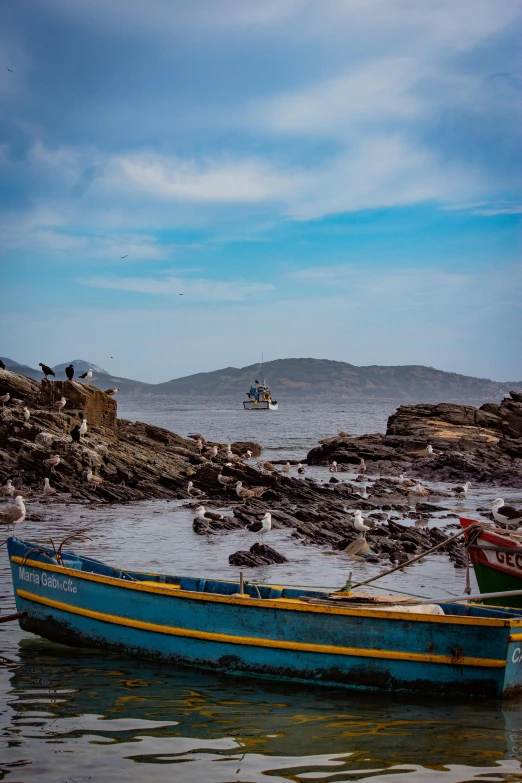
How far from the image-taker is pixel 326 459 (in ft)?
155

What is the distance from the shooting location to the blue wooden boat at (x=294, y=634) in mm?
9109

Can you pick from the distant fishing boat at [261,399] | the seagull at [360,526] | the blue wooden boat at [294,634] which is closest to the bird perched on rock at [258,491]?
the seagull at [360,526]

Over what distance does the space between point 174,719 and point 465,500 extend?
2419cm

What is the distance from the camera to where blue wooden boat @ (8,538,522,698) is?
9.11m

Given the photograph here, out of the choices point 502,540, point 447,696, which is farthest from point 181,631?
point 502,540

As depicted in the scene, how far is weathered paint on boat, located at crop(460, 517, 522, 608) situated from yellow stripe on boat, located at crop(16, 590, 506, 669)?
3.85 m

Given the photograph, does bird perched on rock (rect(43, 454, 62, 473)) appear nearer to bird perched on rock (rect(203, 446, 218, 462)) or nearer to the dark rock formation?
bird perched on rock (rect(203, 446, 218, 462))

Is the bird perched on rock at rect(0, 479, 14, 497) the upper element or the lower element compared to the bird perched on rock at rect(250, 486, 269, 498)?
upper

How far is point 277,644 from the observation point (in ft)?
32.1

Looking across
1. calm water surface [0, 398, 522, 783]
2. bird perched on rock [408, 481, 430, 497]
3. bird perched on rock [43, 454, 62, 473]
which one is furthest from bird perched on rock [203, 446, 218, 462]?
calm water surface [0, 398, 522, 783]

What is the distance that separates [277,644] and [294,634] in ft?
0.89

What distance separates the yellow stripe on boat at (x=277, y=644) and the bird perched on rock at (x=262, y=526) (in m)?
9.59

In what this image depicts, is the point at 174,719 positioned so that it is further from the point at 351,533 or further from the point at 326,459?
the point at 326,459

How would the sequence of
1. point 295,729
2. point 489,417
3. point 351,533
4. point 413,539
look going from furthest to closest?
point 489,417, point 351,533, point 413,539, point 295,729
